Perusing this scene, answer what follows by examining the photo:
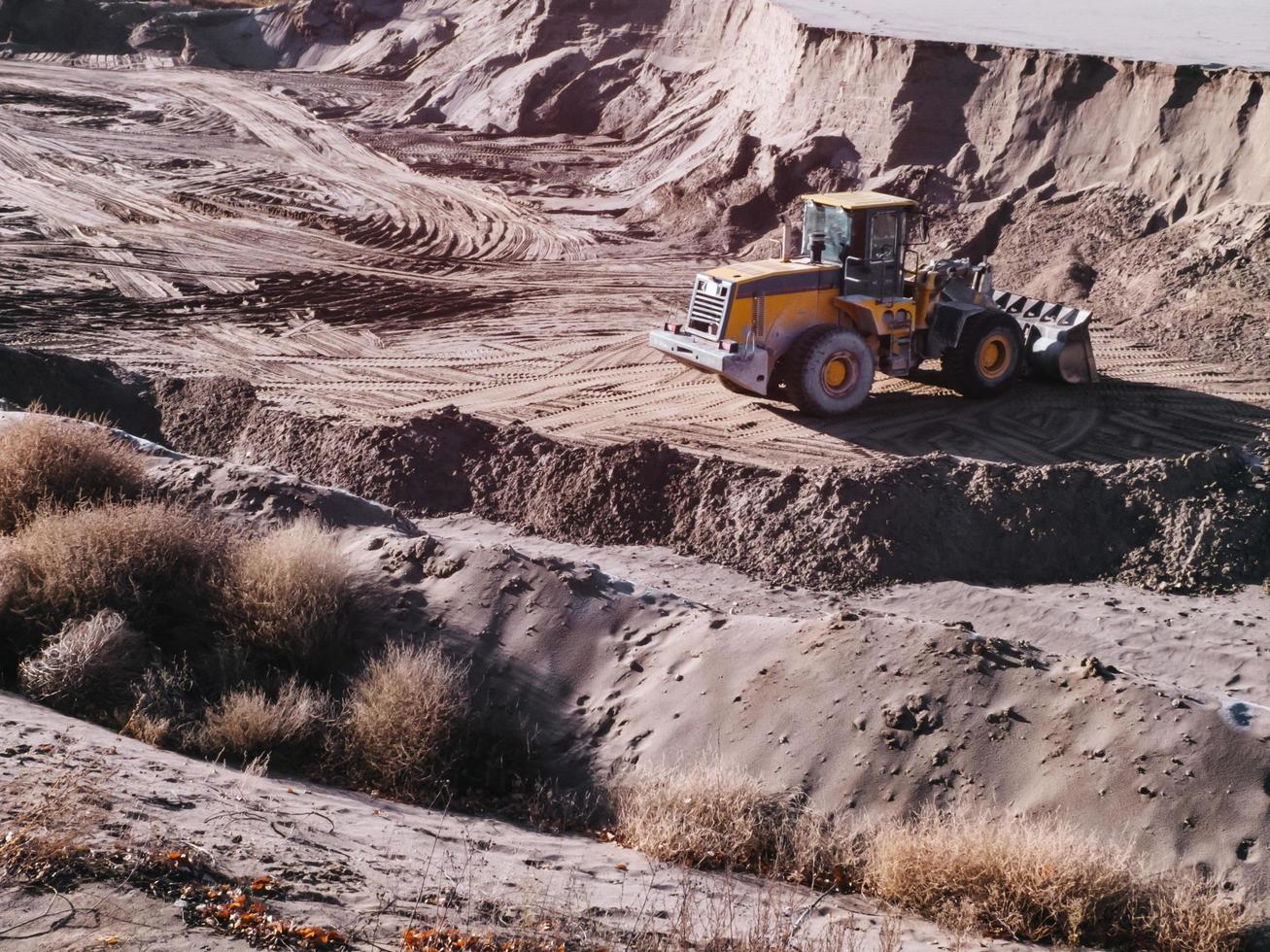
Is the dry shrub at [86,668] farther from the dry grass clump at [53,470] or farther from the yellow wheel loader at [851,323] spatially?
the yellow wheel loader at [851,323]

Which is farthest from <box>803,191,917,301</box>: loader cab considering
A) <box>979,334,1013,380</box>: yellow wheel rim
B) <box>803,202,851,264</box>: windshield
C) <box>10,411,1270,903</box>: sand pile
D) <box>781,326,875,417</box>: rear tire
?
<box>10,411,1270,903</box>: sand pile

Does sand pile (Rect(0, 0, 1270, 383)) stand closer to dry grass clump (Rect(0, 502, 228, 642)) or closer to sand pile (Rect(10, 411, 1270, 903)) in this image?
sand pile (Rect(10, 411, 1270, 903))

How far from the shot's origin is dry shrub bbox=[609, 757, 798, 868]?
710cm

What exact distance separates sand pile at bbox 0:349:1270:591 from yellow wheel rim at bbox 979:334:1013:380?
9.04 feet

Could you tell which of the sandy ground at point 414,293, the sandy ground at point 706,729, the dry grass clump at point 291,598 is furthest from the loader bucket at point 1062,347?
the dry grass clump at point 291,598

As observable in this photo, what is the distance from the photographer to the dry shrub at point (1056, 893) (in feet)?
20.6

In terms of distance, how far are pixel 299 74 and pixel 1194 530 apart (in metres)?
32.5

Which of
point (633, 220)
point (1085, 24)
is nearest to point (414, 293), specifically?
point (633, 220)

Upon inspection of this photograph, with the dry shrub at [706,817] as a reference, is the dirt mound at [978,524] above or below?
above

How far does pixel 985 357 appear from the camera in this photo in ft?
48.5

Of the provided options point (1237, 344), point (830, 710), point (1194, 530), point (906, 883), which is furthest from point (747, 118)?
point (906, 883)

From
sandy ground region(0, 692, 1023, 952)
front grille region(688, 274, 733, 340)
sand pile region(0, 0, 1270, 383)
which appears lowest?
sandy ground region(0, 692, 1023, 952)

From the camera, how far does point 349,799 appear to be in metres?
7.54

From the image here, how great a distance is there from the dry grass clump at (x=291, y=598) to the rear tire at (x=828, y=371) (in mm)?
→ 6232
